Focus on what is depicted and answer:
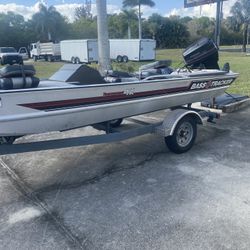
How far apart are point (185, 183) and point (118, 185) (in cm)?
85

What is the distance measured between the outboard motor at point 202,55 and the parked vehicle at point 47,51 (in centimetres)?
3197

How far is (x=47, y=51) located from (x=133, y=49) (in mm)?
Result: 11315

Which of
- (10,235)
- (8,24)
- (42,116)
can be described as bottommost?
(10,235)

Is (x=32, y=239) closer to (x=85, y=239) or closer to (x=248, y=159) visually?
(x=85, y=239)

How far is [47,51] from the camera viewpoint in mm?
36625

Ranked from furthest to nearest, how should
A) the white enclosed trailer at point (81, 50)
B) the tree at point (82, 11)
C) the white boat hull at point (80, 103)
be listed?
the tree at point (82, 11) < the white enclosed trailer at point (81, 50) < the white boat hull at point (80, 103)

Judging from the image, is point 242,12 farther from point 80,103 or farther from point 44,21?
point 80,103

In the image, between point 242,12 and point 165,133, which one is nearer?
point 165,133

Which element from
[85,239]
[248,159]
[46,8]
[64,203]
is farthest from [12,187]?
[46,8]

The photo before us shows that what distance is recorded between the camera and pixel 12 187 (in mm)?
4035

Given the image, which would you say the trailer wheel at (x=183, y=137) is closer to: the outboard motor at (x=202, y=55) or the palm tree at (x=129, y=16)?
the outboard motor at (x=202, y=55)

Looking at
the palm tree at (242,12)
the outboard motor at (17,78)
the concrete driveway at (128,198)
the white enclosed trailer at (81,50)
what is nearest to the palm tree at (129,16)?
the palm tree at (242,12)

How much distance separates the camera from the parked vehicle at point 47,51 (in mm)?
35969

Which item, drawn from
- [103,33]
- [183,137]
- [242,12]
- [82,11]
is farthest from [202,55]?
[82,11]
